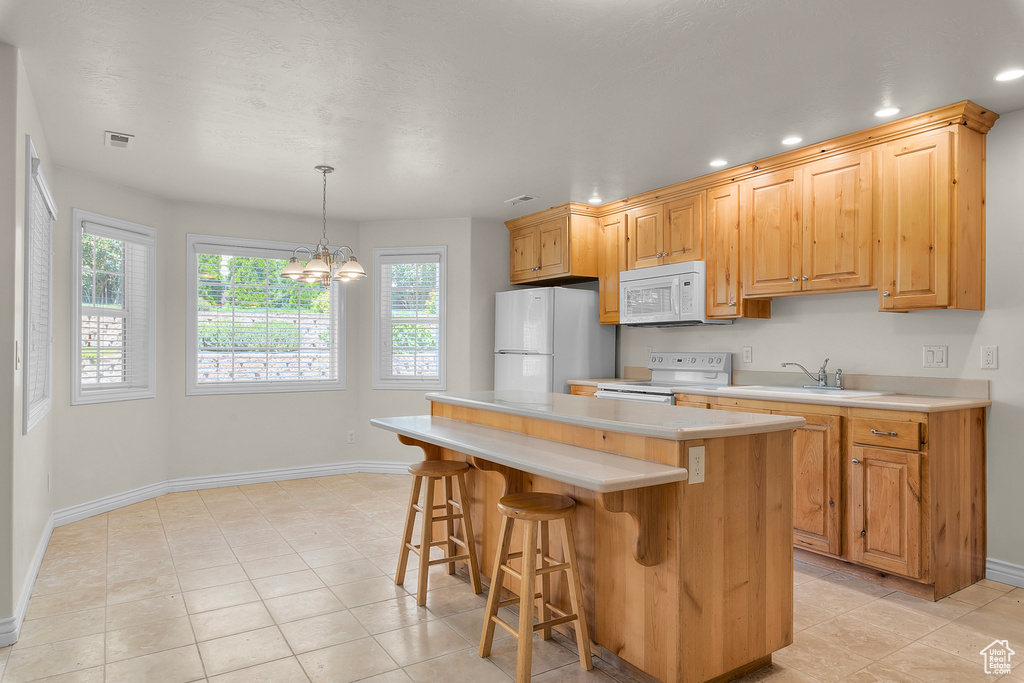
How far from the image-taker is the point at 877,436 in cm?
304

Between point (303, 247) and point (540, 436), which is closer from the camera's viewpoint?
point (540, 436)

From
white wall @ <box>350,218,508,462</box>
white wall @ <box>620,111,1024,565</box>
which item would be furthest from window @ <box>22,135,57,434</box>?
white wall @ <box>620,111,1024,565</box>

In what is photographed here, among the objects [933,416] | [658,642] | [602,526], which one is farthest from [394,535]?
[933,416]

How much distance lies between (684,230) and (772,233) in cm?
69

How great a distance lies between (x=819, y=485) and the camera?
3.29 m

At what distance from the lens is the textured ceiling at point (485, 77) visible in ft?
7.35

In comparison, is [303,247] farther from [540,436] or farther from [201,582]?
[540,436]

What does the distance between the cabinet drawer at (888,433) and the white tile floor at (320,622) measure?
28.0 inches

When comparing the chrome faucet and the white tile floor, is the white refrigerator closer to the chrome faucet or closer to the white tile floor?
the chrome faucet

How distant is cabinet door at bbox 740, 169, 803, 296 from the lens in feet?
12.2

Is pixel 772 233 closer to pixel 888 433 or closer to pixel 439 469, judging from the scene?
pixel 888 433

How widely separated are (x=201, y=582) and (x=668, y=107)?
3.27 metres

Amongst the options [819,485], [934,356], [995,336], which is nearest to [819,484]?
[819,485]

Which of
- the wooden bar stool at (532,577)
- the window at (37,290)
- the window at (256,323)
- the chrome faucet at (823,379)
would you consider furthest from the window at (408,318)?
the wooden bar stool at (532,577)
